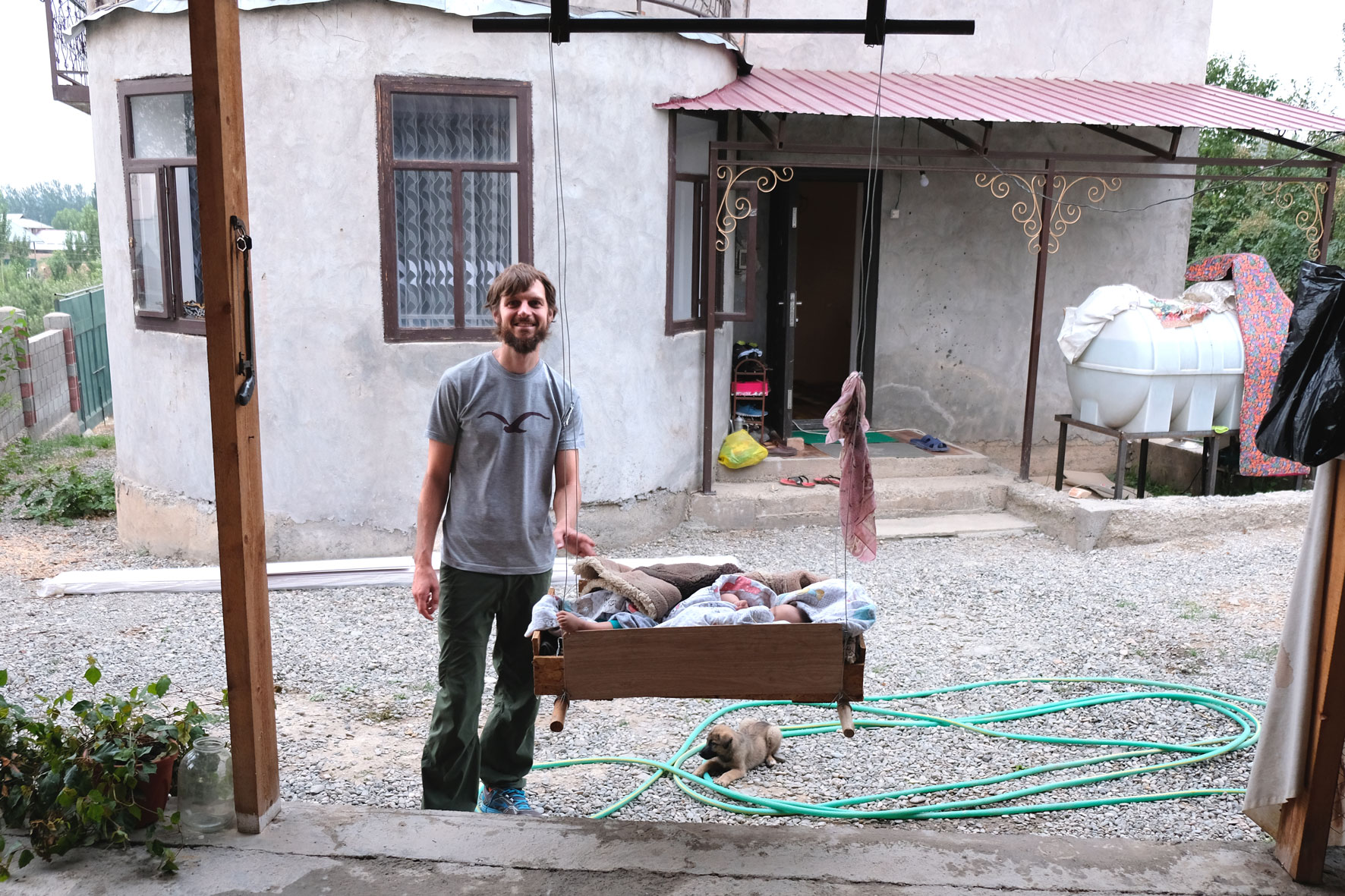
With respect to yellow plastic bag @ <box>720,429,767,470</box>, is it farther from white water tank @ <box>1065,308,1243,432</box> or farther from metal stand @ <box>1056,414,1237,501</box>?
white water tank @ <box>1065,308,1243,432</box>

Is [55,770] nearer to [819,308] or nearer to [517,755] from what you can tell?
[517,755]

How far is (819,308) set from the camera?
47.1ft

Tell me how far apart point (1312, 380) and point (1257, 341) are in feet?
21.7

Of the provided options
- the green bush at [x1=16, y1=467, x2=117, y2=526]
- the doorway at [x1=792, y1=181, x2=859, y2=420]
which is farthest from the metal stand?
the green bush at [x1=16, y1=467, x2=117, y2=526]

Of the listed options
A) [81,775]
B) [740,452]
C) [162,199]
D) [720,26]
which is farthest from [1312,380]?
[162,199]

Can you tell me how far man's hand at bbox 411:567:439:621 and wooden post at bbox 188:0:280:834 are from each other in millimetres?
521

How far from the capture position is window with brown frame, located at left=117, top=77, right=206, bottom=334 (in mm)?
7773

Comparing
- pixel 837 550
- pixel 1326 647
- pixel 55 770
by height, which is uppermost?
pixel 1326 647

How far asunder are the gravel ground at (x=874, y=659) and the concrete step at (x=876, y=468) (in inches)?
28.2

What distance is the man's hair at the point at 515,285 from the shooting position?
3719mm

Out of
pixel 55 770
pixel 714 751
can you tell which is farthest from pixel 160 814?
pixel 714 751

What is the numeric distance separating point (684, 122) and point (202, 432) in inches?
170

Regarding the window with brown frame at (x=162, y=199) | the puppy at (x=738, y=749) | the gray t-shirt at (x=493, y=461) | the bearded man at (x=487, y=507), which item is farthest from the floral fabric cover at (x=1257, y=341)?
the window with brown frame at (x=162, y=199)

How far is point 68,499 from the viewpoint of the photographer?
9.72 metres
